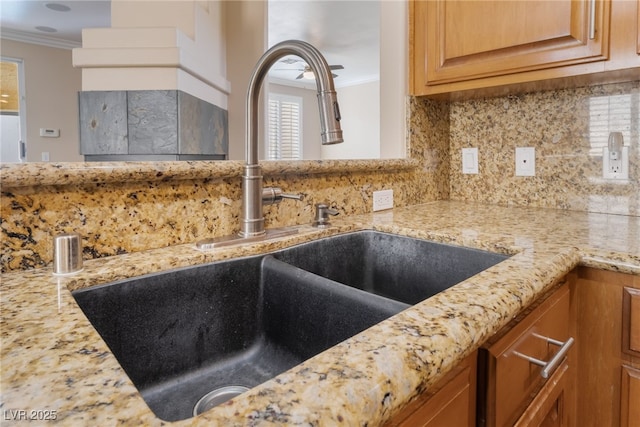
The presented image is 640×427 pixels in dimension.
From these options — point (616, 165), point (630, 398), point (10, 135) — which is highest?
point (10, 135)

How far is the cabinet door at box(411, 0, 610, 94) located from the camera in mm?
1034

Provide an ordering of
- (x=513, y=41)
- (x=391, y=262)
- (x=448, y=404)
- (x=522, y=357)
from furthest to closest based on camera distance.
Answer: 1. (x=513, y=41)
2. (x=391, y=262)
3. (x=522, y=357)
4. (x=448, y=404)

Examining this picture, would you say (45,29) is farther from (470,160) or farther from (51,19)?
(470,160)

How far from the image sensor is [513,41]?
115 cm

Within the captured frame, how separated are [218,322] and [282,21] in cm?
401

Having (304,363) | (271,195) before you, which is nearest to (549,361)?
A: (304,363)

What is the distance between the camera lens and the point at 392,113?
1457 millimetres

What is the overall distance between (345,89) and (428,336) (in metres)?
6.84

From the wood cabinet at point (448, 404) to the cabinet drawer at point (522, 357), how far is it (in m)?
0.03

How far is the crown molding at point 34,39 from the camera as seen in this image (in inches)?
157

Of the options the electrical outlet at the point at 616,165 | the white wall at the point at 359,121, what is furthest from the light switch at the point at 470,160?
the white wall at the point at 359,121

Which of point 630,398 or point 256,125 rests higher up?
point 256,125

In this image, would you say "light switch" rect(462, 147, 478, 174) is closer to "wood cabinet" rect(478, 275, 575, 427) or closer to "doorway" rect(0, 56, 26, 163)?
"wood cabinet" rect(478, 275, 575, 427)

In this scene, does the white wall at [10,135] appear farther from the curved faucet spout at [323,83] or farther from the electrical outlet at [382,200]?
the curved faucet spout at [323,83]
